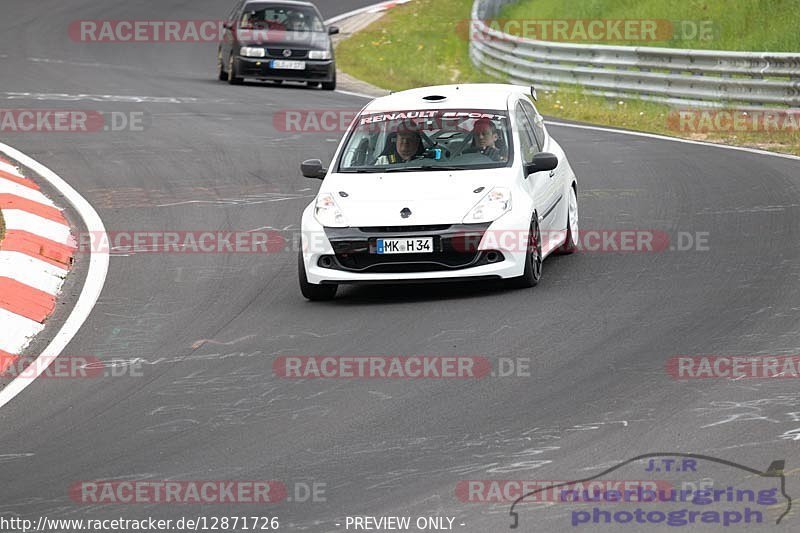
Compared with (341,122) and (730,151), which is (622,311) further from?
(341,122)

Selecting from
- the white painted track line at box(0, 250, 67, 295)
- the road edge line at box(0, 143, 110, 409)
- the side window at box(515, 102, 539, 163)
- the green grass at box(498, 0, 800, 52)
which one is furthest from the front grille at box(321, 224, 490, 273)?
the green grass at box(498, 0, 800, 52)

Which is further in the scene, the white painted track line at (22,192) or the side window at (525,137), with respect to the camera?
the white painted track line at (22,192)

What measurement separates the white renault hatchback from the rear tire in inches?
7.5

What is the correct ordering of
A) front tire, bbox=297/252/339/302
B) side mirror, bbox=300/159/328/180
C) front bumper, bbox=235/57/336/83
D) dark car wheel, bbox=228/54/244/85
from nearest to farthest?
front tire, bbox=297/252/339/302 < side mirror, bbox=300/159/328/180 < front bumper, bbox=235/57/336/83 < dark car wheel, bbox=228/54/244/85

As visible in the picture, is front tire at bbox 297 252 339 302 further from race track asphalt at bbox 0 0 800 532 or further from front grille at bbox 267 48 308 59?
front grille at bbox 267 48 308 59

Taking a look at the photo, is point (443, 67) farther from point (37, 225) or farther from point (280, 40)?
point (37, 225)

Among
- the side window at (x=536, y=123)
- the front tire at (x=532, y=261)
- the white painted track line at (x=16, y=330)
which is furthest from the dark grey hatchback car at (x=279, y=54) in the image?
the white painted track line at (x=16, y=330)

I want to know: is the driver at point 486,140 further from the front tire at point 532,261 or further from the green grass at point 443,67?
the green grass at point 443,67

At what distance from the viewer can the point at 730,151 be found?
751 inches

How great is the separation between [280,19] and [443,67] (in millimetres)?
5095

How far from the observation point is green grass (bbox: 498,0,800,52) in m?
27.6

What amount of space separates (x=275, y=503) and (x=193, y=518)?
376 millimetres

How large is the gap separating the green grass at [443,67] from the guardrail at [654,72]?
0.93 ft

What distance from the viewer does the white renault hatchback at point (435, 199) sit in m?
11.1
